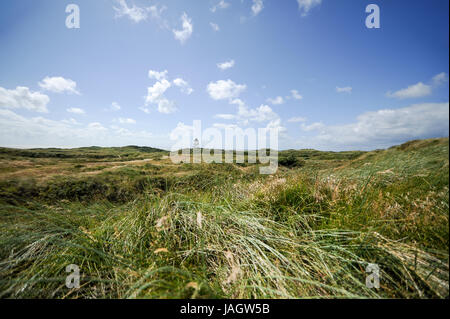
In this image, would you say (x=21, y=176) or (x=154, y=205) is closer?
(x=154, y=205)

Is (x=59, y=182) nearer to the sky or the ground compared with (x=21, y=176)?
nearer to the ground

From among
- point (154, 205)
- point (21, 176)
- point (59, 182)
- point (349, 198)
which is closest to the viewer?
point (349, 198)

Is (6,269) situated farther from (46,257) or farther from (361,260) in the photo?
(361,260)

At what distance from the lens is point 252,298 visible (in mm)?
1417

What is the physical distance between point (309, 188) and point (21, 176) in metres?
18.1

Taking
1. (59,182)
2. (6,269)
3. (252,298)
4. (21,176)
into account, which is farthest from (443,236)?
(59,182)

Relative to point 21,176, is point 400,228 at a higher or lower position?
higher

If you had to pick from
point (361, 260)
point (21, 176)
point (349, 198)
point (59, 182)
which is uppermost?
point (349, 198)

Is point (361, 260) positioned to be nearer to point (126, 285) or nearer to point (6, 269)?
point (126, 285)

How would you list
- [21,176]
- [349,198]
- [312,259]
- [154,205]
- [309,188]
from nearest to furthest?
[312,259] → [349,198] → [154,205] → [309,188] → [21,176]

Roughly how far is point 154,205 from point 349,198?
107 inches

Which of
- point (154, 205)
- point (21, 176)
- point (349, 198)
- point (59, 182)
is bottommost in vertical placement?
point (59, 182)
